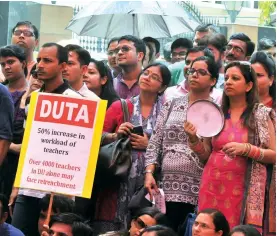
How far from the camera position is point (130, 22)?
550 inches

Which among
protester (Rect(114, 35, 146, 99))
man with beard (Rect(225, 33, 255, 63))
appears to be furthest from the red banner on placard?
man with beard (Rect(225, 33, 255, 63))

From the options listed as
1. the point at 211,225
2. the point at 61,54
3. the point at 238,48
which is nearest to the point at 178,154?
the point at 211,225

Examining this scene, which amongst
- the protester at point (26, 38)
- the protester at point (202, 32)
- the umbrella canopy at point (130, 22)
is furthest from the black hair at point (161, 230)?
the umbrella canopy at point (130, 22)

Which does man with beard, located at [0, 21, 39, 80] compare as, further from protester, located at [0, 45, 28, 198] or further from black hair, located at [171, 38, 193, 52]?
black hair, located at [171, 38, 193, 52]

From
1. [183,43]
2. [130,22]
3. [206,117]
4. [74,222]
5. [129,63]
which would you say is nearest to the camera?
[206,117]

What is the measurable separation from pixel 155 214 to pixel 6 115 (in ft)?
4.90

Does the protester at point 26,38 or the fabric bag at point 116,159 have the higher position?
the protester at point 26,38

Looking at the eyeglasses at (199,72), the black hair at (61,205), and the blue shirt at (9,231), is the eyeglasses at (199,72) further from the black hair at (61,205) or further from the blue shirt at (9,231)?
the blue shirt at (9,231)

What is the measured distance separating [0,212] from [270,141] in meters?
2.44

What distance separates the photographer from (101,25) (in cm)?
1404

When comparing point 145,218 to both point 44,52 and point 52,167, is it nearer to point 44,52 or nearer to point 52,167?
point 52,167

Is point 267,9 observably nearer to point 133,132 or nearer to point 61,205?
point 133,132

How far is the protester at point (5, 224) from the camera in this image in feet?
31.1

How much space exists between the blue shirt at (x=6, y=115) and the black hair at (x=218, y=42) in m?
2.89
